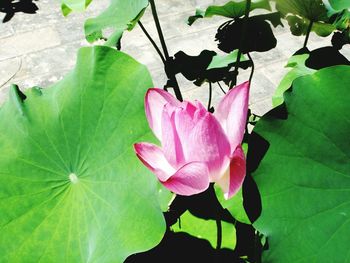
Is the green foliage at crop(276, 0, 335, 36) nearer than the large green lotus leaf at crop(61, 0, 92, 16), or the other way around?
the large green lotus leaf at crop(61, 0, 92, 16)

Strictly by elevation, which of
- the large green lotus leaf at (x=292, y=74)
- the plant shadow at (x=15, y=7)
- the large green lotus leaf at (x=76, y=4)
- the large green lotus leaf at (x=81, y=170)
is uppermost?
the large green lotus leaf at (x=76, y=4)

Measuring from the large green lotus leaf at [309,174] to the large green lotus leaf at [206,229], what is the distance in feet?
1.17

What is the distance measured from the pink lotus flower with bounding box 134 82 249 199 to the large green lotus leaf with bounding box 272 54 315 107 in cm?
49

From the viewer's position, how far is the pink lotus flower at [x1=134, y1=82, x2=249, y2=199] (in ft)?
1.92

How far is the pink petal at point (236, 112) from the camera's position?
61cm

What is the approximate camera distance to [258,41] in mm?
1209

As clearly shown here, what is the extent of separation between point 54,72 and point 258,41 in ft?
5.19

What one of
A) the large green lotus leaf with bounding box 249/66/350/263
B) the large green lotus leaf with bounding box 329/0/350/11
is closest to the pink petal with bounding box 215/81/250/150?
the large green lotus leaf with bounding box 249/66/350/263

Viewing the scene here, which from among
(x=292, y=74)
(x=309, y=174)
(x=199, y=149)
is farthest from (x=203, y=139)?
(x=292, y=74)

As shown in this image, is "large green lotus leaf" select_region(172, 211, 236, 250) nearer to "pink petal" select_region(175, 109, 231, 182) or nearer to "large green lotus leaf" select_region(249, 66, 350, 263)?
"large green lotus leaf" select_region(249, 66, 350, 263)

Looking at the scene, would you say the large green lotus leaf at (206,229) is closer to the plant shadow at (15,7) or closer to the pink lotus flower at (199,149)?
the pink lotus flower at (199,149)

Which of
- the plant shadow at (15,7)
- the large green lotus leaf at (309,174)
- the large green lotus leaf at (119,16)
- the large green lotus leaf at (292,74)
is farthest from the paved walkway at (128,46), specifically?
the large green lotus leaf at (309,174)

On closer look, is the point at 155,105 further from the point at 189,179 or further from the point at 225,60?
the point at 225,60

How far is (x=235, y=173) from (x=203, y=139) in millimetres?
69
